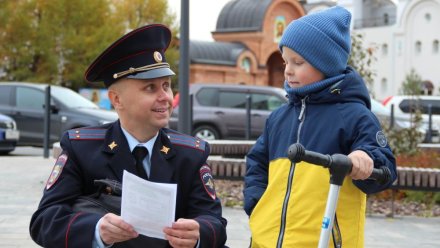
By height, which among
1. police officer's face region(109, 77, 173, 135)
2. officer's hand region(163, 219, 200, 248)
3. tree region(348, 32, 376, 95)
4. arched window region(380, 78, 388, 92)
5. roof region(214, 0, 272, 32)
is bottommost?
officer's hand region(163, 219, 200, 248)

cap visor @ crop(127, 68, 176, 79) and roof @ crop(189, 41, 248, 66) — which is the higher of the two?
roof @ crop(189, 41, 248, 66)

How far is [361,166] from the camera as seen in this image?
8.96 feet

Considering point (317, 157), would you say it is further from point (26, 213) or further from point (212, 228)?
point (26, 213)

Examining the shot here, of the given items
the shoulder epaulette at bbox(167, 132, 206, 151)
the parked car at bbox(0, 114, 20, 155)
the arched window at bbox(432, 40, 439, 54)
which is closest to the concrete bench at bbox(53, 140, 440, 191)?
the shoulder epaulette at bbox(167, 132, 206, 151)

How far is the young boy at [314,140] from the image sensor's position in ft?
9.98

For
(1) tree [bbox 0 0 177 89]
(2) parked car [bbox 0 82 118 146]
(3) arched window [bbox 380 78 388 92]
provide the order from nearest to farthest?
(2) parked car [bbox 0 82 118 146], (1) tree [bbox 0 0 177 89], (3) arched window [bbox 380 78 388 92]

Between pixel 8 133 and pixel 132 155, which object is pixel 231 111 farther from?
pixel 132 155

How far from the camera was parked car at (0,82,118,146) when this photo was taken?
15961 mm

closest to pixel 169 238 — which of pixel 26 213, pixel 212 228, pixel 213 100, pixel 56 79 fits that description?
pixel 212 228

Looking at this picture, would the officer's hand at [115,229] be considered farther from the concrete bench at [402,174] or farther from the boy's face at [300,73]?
the concrete bench at [402,174]

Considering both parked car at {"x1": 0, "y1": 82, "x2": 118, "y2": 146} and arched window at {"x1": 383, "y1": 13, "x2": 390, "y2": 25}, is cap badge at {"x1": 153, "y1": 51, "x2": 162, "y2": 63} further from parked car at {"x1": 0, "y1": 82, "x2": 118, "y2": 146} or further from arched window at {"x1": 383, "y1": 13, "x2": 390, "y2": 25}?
arched window at {"x1": 383, "y1": 13, "x2": 390, "y2": 25}

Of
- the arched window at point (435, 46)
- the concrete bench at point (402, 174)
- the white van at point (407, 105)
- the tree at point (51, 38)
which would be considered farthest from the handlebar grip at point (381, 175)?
the arched window at point (435, 46)

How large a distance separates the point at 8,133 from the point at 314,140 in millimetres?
13058

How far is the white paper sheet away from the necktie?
361 mm
